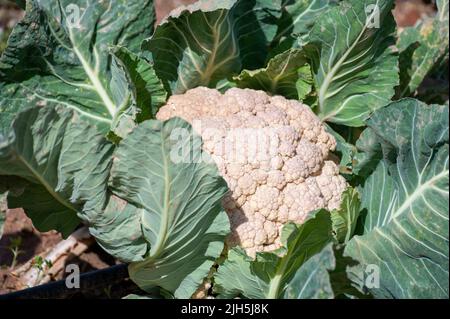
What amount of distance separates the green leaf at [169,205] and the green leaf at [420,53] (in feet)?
4.52

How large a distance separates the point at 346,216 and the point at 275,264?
350 mm

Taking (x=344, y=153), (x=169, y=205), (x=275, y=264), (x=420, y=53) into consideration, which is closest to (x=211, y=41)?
(x=344, y=153)

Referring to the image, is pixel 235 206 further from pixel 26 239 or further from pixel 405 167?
pixel 26 239

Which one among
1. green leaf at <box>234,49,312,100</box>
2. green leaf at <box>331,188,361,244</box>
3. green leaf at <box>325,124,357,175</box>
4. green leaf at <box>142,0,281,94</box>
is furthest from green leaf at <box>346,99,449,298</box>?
green leaf at <box>142,0,281,94</box>

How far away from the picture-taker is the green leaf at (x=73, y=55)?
104 inches

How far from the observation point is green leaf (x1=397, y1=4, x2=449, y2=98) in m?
3.21

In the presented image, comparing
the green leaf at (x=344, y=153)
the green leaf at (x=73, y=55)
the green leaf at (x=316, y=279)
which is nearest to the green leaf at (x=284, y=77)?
the green leaf at (x=344, y=153)

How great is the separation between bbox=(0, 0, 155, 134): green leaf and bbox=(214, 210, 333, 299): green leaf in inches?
30.6

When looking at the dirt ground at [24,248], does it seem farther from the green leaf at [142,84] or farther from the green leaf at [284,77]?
the green leaf at [284,77]

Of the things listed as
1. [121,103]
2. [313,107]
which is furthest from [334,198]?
[121,103]

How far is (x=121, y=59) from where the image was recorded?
2.58m
